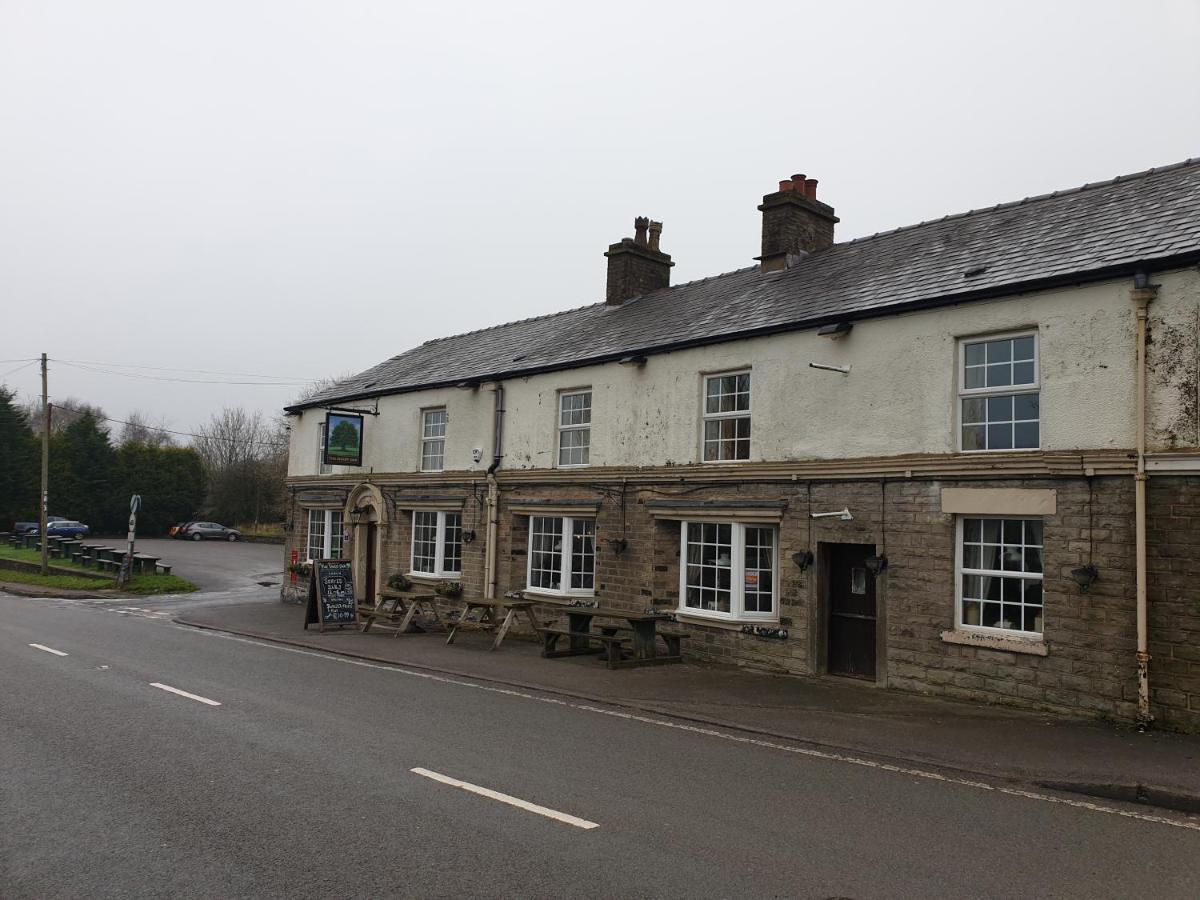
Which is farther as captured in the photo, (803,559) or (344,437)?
(344,437)

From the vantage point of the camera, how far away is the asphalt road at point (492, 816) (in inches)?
204

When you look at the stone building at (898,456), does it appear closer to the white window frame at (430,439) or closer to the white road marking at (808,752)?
the white window frame at (430,439)

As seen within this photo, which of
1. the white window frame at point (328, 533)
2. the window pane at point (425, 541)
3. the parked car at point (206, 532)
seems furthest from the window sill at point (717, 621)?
the parked car at point (206, 532)

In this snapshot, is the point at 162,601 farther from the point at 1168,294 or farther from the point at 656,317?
the point at 1168,294

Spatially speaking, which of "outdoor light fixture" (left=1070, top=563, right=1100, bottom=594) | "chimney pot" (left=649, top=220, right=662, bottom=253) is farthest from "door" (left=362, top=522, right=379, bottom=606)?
"outdoor light fixture" (left=1070, top=563, right=1100, bottom=594)

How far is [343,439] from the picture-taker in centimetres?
2197

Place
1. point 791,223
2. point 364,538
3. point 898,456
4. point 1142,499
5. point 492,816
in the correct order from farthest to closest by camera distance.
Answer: point 364,538 < point 791,223 < point 898,456 < point 1142,499 < point 492,816

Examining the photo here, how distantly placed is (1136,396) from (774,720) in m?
5.32

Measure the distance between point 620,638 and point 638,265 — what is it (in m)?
9.87

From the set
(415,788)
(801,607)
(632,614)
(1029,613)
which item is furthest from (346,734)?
(1029,613)

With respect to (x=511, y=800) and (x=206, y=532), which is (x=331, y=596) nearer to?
(x=511, y=800)

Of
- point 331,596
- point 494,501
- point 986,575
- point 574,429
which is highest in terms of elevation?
point 574,429

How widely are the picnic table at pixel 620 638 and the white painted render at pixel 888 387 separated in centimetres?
278

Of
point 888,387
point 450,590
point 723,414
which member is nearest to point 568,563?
point 450,590
